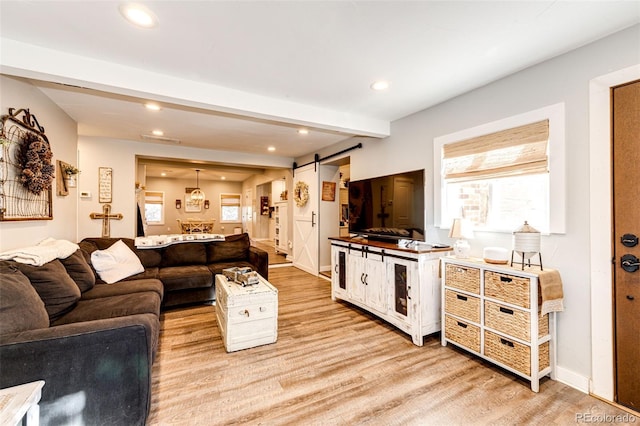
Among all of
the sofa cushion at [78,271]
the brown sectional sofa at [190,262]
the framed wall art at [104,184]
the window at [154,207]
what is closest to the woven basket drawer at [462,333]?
the brown sectional sofa at [190,262]

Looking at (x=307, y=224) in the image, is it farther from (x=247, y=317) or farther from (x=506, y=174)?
(x=506, y=174)

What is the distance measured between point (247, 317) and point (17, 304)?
1529 millimetres

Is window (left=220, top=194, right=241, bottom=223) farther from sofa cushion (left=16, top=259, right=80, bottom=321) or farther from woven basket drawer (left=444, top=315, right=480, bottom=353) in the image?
woven basket drawer (left=444, top=315, right=480, bottom=353)

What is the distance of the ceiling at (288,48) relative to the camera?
1673mm

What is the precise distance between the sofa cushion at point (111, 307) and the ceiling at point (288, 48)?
71.9 inches

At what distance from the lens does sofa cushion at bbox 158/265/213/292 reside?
3.43 m

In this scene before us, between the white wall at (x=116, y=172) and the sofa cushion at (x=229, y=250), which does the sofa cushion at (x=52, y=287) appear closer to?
the sofa cushion at (x=229, y=250)

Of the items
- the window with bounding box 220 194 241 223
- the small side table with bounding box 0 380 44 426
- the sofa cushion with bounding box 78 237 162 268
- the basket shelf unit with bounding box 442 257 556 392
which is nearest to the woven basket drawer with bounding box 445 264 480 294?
the basket shelf unit with bounding box 442 257 556 392

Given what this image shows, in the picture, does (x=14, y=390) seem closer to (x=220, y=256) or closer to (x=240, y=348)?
(x=240, y=348)

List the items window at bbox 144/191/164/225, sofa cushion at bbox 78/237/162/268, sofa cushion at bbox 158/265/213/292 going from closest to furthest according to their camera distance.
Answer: sofa cushion at bbox 158/265/213/292 → sofa cushion at bbox 78/237/162/268 → window at bbox 144/191/164/225

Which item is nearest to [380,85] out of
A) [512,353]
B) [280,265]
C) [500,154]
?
[500,154]

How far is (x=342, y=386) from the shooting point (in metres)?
2.02

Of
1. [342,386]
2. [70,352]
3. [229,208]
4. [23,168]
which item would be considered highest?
[23,168]

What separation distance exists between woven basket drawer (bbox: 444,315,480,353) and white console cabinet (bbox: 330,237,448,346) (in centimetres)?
18
